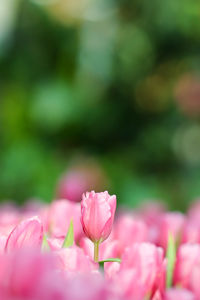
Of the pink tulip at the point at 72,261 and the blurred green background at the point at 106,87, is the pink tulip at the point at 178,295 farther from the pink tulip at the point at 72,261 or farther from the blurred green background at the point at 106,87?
the blurred green background at the point at 106,87

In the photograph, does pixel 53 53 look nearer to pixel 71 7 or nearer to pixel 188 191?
pixel 71 7

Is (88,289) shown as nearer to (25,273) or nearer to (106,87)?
(25,273)

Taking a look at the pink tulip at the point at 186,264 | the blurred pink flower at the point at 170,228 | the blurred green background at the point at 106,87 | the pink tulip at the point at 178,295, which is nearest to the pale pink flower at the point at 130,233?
the blurred pink flower at the point at 170,228

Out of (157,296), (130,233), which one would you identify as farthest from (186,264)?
(130,233)

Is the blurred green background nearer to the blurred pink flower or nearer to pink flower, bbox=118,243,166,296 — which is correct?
the blurred pink flower

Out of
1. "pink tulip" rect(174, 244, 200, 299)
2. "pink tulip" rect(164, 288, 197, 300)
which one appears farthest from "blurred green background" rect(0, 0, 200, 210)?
"pink tulip" rect(164, 288, 197, 300)

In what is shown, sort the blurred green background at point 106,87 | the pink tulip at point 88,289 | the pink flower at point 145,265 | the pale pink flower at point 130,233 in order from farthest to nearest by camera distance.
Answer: the blurred green background at point 106,87, the pale pink flower at point 130,233, the pink flower at point 145,265, the pink tulip at point 88,289
